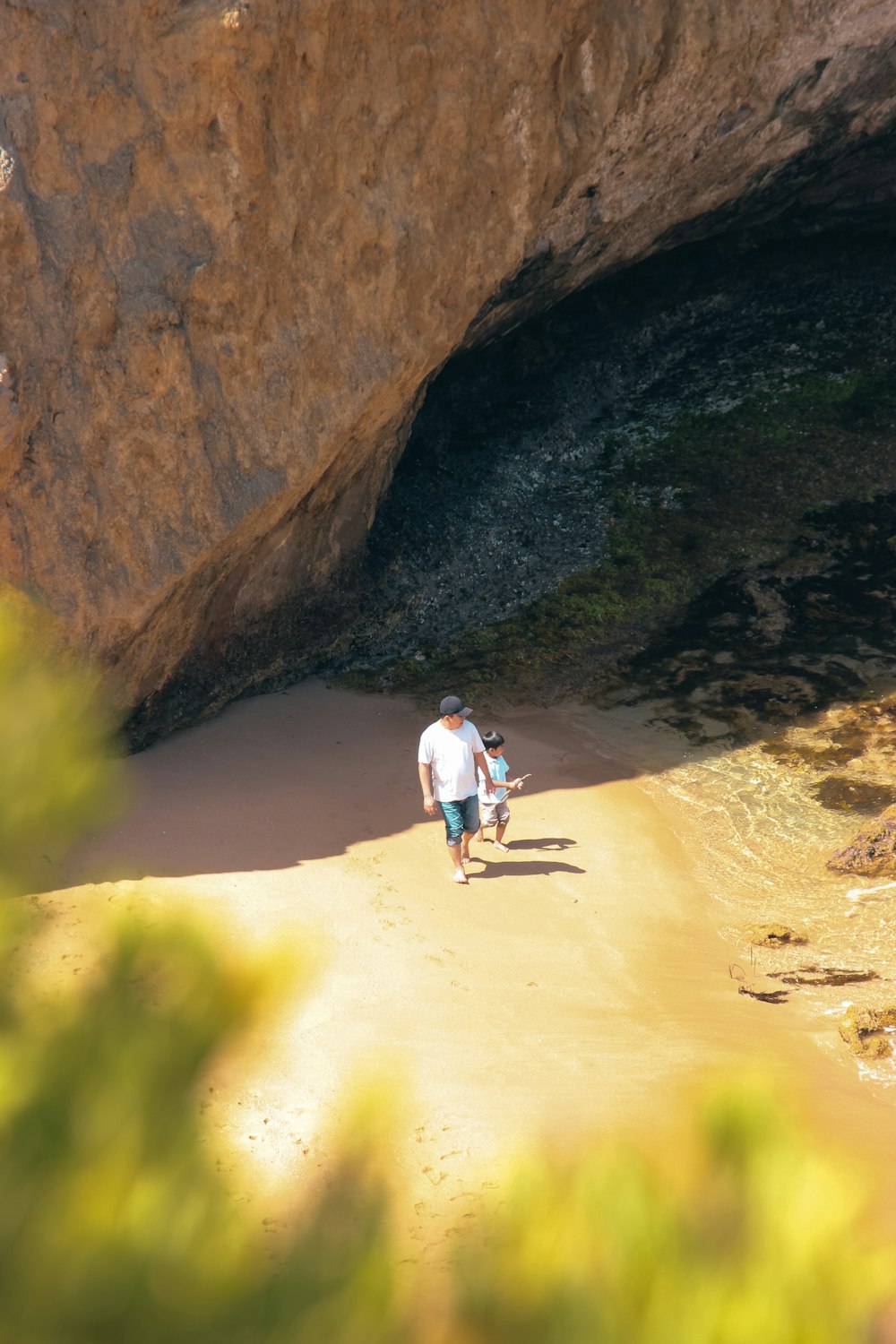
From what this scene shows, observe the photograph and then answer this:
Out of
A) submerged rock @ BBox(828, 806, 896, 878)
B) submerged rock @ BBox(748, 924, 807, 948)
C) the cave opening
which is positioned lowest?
submerged rock @ BBox(748, 924, 807, 948)

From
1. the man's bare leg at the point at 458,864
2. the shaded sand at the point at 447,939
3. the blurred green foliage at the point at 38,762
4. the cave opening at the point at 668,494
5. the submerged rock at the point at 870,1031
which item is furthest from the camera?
the cave opening at the point at 668,494

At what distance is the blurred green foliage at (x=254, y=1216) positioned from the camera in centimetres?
131

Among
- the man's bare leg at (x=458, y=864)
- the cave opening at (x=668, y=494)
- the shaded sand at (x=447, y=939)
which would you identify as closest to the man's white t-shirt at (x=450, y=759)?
the man's bare leg at (x=458, y=864)

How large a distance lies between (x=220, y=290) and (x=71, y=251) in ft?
3.25

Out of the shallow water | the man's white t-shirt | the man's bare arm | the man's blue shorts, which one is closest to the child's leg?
the man's blue shorts

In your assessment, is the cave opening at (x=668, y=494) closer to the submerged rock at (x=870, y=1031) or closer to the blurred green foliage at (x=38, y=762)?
the submerged rock at (x=870, y=1031)

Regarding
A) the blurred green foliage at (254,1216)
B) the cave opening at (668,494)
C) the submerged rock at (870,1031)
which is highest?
the cave opening at (668,494)

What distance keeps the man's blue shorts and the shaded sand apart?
0.33 m

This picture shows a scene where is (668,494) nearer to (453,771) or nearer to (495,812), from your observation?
(495,812)

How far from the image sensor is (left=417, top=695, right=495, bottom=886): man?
277 inches

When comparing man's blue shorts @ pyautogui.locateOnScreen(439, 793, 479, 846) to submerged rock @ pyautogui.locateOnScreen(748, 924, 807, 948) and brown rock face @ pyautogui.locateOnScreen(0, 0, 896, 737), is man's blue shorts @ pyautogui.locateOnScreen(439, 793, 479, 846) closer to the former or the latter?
submerged rock @ pyautogui.locateOnScreen(748, 924, 807, 948)

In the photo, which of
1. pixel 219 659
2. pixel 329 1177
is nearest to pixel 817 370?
pixel 219 659

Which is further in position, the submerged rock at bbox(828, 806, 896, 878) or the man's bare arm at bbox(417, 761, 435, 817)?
the submerged rock at bbox(828, 806, 896, 878)

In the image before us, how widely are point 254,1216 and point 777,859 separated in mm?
6583
